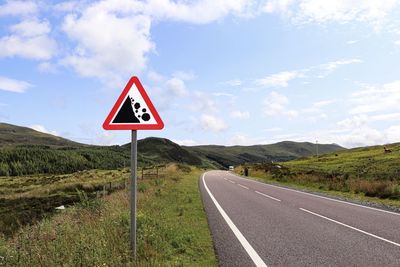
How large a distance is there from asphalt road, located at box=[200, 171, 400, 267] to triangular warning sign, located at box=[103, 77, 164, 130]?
2887mm

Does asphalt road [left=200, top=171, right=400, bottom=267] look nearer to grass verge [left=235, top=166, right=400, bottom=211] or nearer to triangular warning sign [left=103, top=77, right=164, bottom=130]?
triangular warning sign [left=103, top=77, right=164, bottom=130]

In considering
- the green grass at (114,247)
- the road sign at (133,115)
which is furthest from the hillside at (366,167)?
the road sign at (133,115)

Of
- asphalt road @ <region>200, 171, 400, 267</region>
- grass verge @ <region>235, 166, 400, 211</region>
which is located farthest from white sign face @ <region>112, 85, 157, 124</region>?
grass verge @ <region>235, 166, 400, 211</region>

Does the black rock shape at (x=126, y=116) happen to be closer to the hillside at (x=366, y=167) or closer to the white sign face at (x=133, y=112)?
the white sign face at (x=133, y=112)

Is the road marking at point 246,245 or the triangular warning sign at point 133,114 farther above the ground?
the triangular warning sign at point 133,114

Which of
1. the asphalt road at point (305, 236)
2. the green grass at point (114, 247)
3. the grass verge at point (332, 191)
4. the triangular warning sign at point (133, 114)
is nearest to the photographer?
the green grass at point (114, 247)

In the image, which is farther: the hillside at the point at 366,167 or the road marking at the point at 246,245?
the hillside at the point at 366,167

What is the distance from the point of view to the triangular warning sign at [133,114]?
20.3 feet

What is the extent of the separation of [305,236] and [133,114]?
5.59m

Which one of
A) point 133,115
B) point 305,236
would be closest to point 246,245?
point 305,236

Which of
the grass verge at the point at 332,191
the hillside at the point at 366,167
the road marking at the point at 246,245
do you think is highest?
the hillside at the point at 366,167

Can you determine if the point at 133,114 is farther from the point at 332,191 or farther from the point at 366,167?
the point at 366,167

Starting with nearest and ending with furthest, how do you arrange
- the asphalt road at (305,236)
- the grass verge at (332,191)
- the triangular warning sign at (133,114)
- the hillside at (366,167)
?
1. the triangular warning sign at (133,114)
2. the asphalt road at (305,236)
3. the grass verge at (332,191)
4. the hillside at (366,167)

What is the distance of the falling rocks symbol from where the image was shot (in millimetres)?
6230
